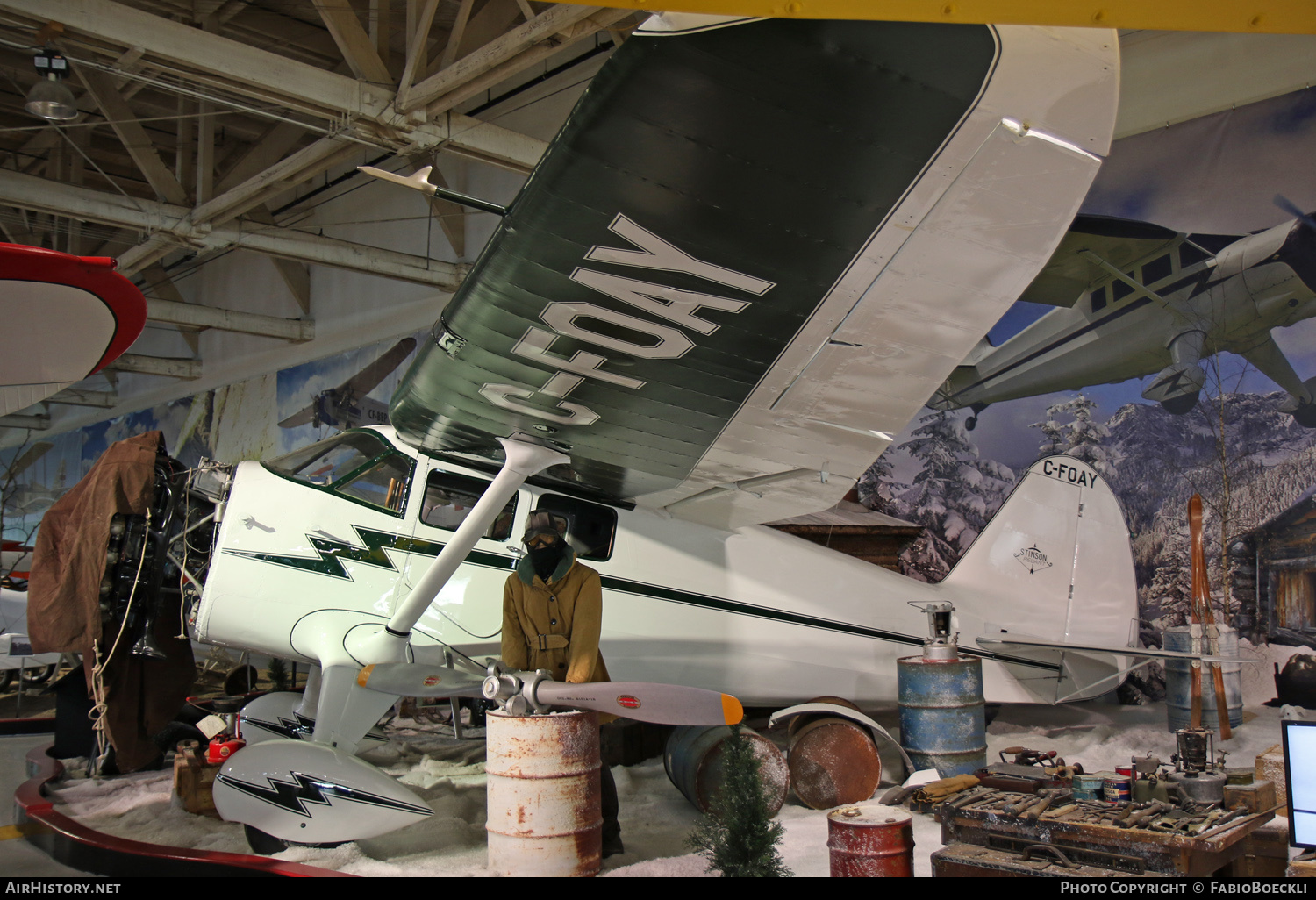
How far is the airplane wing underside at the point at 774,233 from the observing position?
1.99 meters

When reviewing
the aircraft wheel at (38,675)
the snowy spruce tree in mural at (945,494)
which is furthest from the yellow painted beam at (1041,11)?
the aircraft wheel at (38,675)

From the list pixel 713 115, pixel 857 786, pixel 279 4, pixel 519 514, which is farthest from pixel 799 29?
pixel 279 4

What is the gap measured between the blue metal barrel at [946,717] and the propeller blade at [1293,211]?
5.22 m

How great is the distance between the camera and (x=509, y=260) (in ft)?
9.05

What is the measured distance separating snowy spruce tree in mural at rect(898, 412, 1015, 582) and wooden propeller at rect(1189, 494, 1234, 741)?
8.31 feet

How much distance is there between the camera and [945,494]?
8.91 meters

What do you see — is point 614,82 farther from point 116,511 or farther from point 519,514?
point 116,511

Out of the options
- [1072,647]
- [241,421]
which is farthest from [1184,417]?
[241,421]

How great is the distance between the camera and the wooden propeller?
598 centimetres

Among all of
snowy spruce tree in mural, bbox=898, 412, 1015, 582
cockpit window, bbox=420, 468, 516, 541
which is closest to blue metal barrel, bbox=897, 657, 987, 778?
cockpit window, bbox=420, 468, 516, 541

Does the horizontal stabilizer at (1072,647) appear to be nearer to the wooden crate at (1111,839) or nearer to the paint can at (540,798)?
the wooden crate at (1111,839)

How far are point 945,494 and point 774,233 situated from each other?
700 centimetres

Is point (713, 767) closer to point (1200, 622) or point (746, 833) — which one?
point (746, 833)

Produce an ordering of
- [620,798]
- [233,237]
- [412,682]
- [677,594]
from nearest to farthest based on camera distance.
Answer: [412,682] < [620,798] < [677,594] < [233,237]
